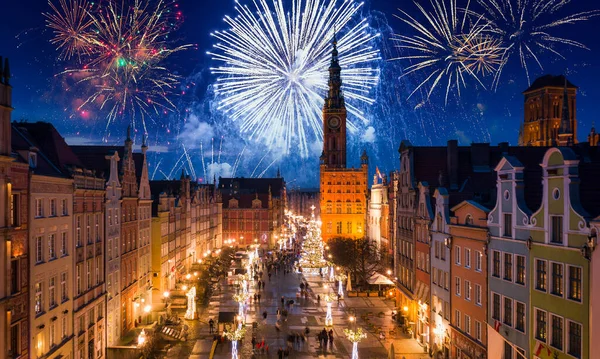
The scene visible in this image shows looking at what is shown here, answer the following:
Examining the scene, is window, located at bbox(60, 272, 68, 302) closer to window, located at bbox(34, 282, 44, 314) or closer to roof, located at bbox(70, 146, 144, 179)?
window, located at bbox(34, 282, 44, 314)

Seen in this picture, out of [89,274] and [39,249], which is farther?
[89,274]

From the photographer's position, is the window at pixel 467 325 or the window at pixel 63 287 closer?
the window at pixel 63 287

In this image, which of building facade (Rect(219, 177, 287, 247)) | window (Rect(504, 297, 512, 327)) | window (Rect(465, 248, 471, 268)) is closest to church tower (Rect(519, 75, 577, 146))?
building facade (Rect(219, 177, 287, 247))

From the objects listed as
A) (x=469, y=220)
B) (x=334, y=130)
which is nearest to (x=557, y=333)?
(x=469, y=220)

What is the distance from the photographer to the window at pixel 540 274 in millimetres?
28242

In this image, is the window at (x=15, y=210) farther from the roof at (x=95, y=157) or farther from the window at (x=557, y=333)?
the window at (x=557, y=333)

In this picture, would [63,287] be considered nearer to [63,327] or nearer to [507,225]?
[63,327]

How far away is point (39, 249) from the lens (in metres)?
29.7

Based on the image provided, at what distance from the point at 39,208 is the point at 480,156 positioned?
115 ft

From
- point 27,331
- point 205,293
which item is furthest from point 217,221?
point 27,331

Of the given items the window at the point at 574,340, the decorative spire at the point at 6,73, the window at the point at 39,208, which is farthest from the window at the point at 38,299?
the window at the point at 574,340

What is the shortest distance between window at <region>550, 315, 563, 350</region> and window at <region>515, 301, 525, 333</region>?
9.49ft

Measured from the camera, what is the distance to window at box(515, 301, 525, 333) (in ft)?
99.3

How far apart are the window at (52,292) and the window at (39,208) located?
377cm
